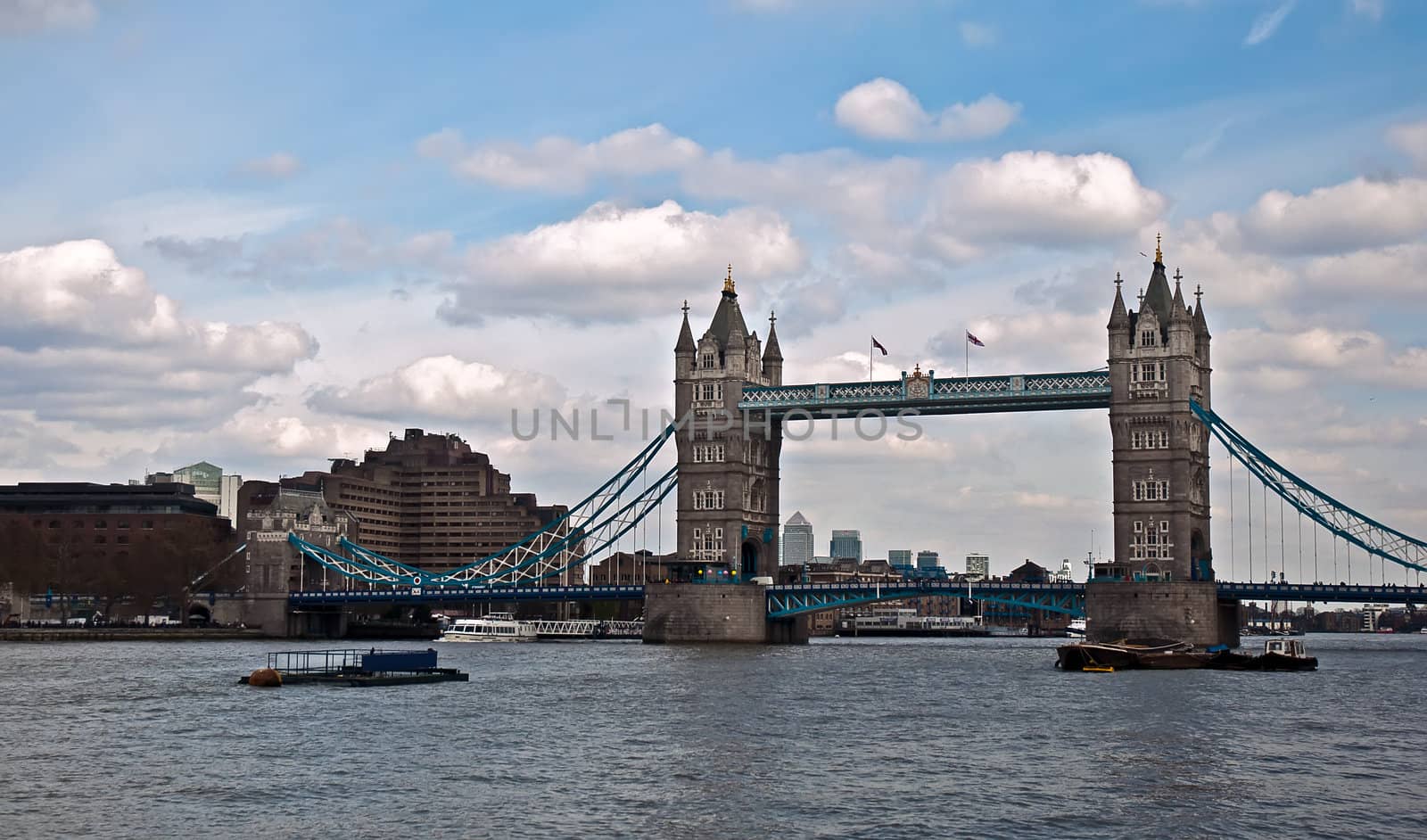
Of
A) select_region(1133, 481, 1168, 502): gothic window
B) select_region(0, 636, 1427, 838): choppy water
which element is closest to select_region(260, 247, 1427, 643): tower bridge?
select_region(1133, 481, 1168, 502): gothic window

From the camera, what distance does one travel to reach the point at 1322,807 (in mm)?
48688

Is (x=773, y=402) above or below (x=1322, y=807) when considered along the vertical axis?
above

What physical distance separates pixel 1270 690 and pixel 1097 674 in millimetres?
14900

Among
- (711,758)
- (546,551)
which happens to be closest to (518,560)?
(546,551)

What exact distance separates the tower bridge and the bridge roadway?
0.57ft

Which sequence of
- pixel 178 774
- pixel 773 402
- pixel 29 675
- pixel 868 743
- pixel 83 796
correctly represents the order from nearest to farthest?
pixel 83 796 → pixel 178 774 → pixel 868 743 → pixel 29 675 → pixel 773 402

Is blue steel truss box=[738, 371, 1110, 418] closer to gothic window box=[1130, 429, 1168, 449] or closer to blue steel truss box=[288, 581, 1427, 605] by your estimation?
gothic window box=[1130, 429, 1168, 449]

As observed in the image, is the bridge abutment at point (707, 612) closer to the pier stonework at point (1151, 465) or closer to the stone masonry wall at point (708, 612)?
the stone masonry wall at point (708, 612)

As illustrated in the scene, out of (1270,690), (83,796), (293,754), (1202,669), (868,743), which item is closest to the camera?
(83,796)

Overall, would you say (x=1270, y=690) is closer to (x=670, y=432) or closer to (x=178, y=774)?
(x=178, y=774)

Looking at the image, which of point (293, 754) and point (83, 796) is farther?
point (293, 754)

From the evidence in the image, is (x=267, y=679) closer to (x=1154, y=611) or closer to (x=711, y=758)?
(x=711, y=758)

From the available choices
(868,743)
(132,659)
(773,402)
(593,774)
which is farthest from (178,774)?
(773,402)

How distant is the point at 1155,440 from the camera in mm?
136625
